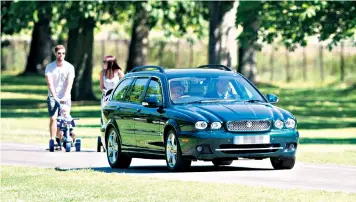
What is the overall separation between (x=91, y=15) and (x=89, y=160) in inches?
891

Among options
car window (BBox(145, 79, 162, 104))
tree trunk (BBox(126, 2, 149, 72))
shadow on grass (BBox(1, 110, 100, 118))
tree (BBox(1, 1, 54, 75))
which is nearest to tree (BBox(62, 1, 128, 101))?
tree (BBox(1, 1, 54, 75))

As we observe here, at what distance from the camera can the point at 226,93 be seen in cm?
1933

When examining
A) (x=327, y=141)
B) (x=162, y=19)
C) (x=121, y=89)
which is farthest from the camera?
(x=162, y=19)

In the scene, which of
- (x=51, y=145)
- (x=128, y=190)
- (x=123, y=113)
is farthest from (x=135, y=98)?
(x=128, y=190)

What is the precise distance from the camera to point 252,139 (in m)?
18.1

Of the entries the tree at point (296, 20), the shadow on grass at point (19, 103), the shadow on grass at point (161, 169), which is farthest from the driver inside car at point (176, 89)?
the shadow on grass at point (19, 103)

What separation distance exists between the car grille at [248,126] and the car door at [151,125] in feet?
4.13

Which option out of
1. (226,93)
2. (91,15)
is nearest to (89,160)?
(226,93)

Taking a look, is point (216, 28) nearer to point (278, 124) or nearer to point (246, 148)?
point (278, 124)

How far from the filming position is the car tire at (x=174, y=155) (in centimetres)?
1841

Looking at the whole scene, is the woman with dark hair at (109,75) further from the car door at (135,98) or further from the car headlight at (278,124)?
the car headlight at (278,124)

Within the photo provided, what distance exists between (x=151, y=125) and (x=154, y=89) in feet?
2.30

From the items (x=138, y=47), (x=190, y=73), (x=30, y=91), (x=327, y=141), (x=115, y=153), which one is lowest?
(x=30, y=91)

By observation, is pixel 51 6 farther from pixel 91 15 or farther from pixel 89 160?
pixel 89 160
